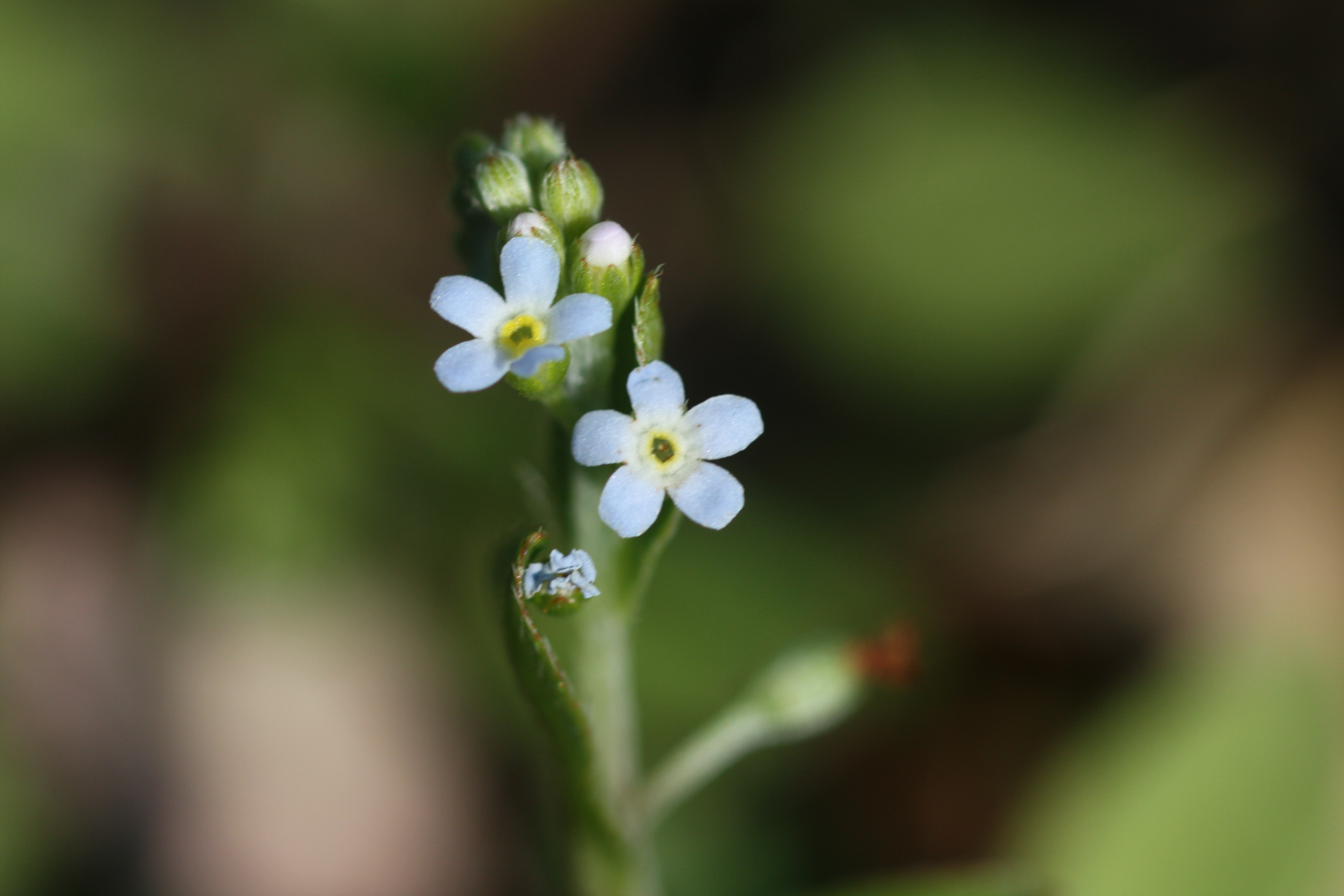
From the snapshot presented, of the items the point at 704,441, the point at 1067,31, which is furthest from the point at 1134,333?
the point at 704,441

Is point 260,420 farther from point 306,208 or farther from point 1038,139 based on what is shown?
point 1038,139

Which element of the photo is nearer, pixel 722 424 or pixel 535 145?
pixel 722 424

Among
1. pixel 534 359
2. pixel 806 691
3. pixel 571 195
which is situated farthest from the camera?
pixel 806 691

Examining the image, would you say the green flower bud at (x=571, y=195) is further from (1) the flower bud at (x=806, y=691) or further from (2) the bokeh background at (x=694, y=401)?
(2) the bokeh background at (x=694, y=401)

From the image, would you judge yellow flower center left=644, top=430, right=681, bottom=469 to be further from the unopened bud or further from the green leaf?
the unopened bud

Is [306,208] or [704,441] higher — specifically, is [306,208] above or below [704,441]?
above

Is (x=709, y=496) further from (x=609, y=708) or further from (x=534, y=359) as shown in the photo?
(x=609, y=708)

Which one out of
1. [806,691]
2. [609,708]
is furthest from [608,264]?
[806,691]

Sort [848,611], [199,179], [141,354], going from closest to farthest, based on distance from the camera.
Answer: [848,611]
[141,354]
[199,179]

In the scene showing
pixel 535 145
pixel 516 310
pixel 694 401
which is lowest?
pixel 516 310
